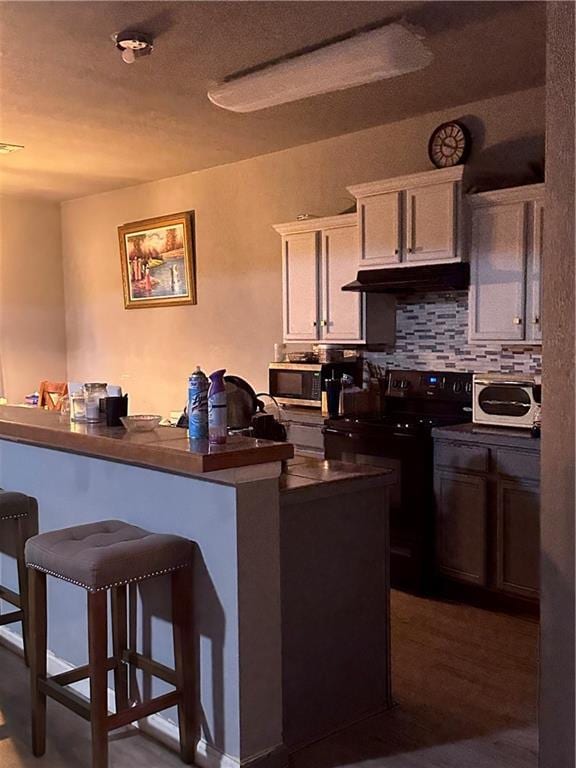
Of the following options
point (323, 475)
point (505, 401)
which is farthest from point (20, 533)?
point (505, 401)

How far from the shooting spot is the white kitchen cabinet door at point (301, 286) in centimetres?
506

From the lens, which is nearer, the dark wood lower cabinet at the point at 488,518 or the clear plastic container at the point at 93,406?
the clear plastic container at the point at 93,406

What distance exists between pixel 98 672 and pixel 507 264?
113 inches

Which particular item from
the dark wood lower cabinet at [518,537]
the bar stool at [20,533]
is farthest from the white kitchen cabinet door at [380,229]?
the bar stool at [20,533]

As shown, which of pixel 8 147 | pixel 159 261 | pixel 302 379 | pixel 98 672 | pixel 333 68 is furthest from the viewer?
pixel 159 261

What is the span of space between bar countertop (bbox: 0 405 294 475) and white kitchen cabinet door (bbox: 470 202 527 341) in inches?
80.6

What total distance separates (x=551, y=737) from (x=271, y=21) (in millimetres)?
2878

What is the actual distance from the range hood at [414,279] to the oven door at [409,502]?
84 centimetres

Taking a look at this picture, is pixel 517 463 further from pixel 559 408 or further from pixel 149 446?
pixel 149 446

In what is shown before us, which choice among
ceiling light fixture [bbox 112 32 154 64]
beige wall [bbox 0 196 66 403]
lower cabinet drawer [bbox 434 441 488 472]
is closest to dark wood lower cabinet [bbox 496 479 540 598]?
lower cabinet drawer [bbox 434 441 488 472]

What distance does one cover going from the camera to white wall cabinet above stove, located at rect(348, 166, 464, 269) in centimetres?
415

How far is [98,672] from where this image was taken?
226 centimetres

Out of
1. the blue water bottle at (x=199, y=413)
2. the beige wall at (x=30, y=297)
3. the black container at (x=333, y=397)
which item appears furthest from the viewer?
the beige wall at (x=30, y=297)

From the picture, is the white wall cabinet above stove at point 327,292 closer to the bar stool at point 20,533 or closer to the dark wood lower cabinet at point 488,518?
the dark wood lower cabinet at point 488,518
